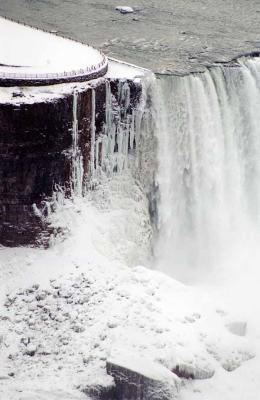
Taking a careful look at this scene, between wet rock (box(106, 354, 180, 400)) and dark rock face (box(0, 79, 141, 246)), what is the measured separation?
5.07 meters

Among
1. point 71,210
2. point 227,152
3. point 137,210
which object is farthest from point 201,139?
point 71,210

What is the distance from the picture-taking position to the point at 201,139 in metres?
23.5

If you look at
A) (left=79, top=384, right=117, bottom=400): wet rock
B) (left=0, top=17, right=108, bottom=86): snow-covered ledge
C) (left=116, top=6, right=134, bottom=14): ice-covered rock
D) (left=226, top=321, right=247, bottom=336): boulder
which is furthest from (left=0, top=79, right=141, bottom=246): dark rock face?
(left=116, top=6, right=134, bottom=14): ice-covered rock

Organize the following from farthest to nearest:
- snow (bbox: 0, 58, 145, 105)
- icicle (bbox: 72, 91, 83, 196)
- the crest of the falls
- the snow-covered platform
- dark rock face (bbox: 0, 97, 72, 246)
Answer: the crest of the falls
icicle (bbox: 72, 91, 83, 196)
the snow-covered platform
dark rock face (bbox: 0, 97, 72, 246)
snow (bbox: 0, 58, 145, 105)

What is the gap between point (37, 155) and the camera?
1855cm

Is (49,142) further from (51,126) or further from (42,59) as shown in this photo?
(42,59)

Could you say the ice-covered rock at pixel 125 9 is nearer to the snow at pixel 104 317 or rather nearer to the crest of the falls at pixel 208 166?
the crest of the falls at pixel 208 166

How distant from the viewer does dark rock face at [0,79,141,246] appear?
18.0 metres

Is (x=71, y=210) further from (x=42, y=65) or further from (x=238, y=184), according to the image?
(x=238, y=184)

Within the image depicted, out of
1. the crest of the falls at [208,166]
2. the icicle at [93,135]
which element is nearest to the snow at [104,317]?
the icicle at [93,135]

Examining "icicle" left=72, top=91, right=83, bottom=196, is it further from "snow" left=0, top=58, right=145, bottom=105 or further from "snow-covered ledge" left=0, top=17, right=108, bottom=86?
"snow-covered ledge" left=0, top=17, right=108, bottom=86

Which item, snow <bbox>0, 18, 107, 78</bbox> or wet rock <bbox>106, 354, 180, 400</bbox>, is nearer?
wet rock <bbox>106, 354, 180, 400</bbox>

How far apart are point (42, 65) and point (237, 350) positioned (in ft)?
33.1

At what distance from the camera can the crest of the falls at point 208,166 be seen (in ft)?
74.1
